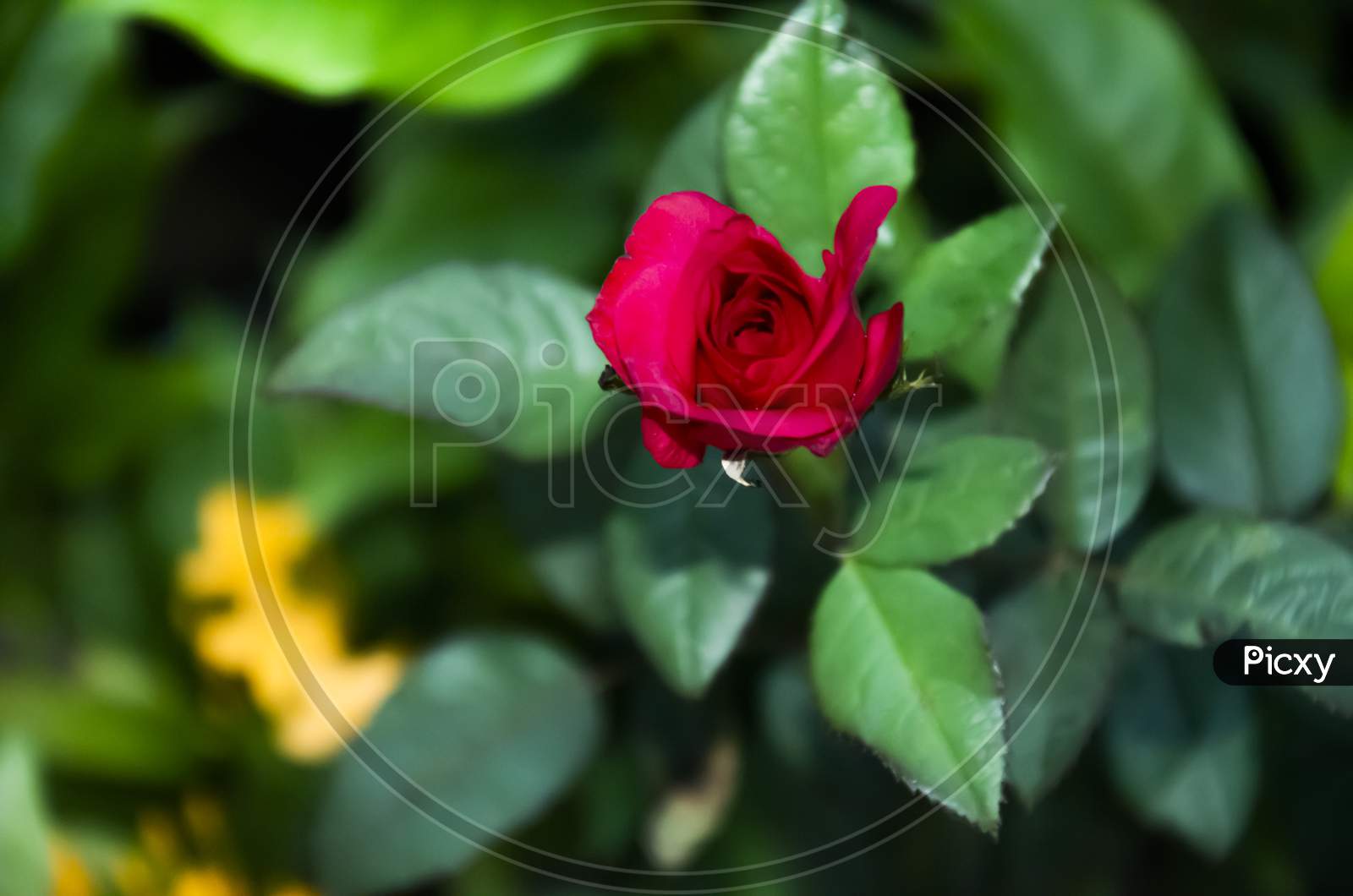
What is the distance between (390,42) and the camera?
79 cm

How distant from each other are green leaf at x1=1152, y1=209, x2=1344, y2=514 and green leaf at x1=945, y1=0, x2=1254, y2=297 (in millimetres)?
254

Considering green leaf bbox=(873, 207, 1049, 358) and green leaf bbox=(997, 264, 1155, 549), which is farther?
green leaf bbox=(997, 264, 1155, 549)

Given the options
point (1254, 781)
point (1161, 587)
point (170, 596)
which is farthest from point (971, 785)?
point (170, 596)

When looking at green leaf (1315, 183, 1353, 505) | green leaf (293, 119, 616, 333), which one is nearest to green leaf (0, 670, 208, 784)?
green leaf (293, 119, 616, 333)

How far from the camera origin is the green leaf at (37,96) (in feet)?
3.46

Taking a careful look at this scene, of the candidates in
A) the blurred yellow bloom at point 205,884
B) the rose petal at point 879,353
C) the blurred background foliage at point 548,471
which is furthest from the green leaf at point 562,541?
the blurred yellow bloom at point 205,884

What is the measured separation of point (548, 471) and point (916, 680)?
0.30 m

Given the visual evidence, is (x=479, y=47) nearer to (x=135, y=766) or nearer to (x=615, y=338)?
(x=615, y=338)

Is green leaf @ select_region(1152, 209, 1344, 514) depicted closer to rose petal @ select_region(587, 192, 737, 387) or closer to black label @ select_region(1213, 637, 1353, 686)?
black label @ select_region(1213, 637, 1353, 686)

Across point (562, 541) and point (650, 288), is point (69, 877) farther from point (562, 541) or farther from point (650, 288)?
point (650, 288)

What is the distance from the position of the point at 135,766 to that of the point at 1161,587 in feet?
2.85

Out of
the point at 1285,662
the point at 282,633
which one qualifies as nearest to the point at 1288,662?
the point at 1285,662

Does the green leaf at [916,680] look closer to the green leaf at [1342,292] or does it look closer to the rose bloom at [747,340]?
the rose bloom at [747,340]

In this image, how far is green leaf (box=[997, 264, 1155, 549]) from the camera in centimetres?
59
